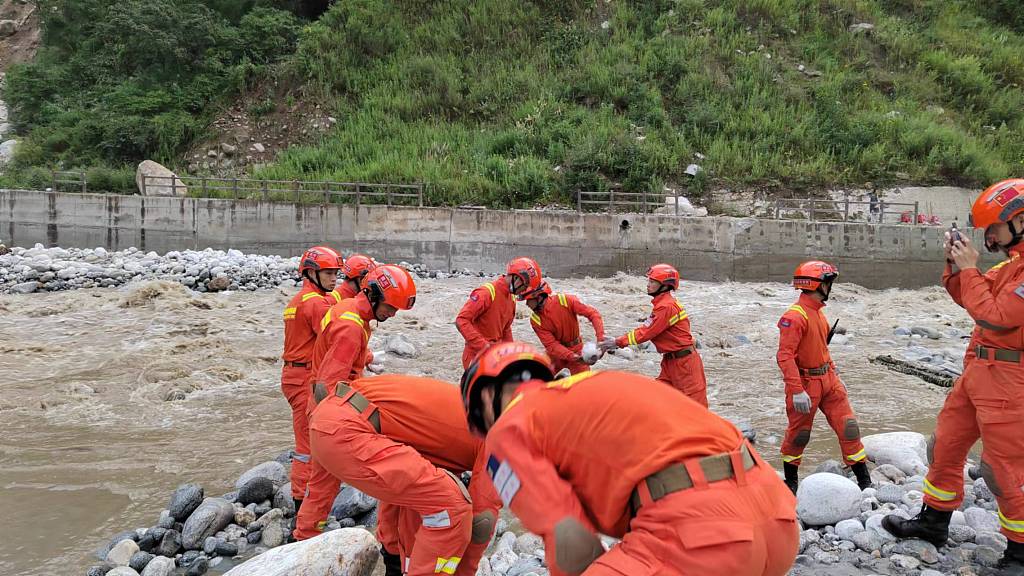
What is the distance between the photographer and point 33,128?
91.1 feet

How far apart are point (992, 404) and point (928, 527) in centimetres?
83

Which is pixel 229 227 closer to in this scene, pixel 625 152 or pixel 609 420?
pixel 625 152

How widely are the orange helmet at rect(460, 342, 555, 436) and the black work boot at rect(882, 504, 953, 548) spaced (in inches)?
114

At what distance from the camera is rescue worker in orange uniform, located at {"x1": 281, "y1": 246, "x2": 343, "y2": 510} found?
209 inches

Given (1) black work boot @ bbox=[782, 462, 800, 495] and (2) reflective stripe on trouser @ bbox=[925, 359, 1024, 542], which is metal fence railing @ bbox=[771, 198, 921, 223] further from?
(2) reflective stripe on trouser @ bbox=[925, 359, 1024, 542]

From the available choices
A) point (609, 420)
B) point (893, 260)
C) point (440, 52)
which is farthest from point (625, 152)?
point (609, 420)

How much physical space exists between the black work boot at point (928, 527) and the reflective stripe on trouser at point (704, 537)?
250 centimetres

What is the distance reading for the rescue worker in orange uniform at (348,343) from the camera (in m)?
4.02

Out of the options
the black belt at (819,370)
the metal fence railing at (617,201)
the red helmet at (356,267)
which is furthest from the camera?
the metal fence railing at (617,201)

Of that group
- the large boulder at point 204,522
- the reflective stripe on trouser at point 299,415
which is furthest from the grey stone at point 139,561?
the reflective stripe on trouser at point 299,415

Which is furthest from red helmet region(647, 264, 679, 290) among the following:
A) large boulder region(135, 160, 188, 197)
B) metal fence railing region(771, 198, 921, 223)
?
large boulder region(135, 160, 188, 197)

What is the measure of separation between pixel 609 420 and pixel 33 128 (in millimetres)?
33647

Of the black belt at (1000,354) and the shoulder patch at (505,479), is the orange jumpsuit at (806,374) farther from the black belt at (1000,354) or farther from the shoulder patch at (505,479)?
the shoulder patch at (505,479)

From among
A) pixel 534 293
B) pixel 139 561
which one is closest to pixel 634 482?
pixel 139 561
